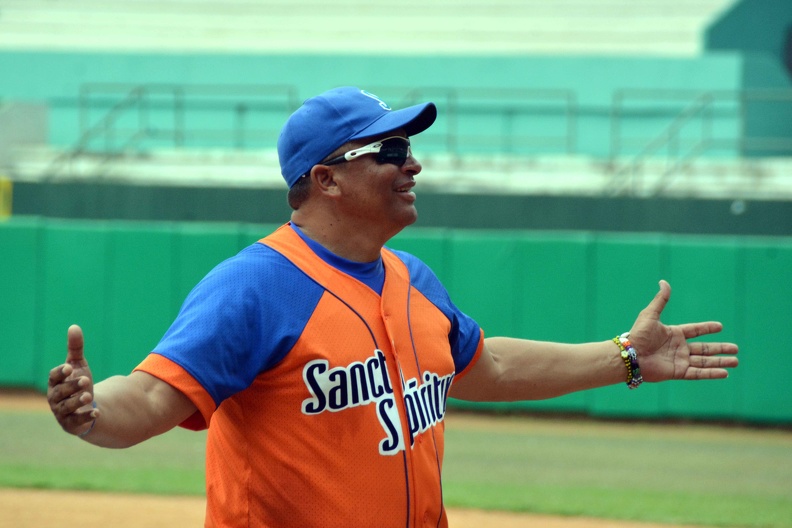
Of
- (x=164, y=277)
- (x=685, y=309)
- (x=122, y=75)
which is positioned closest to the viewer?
(x=685, y=309)

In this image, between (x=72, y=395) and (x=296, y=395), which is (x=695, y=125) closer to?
(x=296, y=395)

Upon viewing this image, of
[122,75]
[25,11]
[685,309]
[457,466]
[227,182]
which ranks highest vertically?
[25,11]

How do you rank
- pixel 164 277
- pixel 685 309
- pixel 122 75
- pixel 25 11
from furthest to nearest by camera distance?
pixel 25 11, pixel 122 75, pixel 164 277, pixel 685 309

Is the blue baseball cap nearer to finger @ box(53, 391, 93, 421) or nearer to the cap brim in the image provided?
the cap brim

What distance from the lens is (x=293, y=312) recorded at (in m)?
2.35

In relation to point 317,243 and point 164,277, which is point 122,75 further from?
point 317,243

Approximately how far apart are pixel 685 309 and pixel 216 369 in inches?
335

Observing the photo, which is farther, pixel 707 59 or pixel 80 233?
pixel 707 59

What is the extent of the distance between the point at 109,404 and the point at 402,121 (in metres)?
0.99

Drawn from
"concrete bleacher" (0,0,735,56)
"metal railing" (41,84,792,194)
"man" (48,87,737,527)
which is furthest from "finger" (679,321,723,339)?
"concrete bleacher" (0,0,735,56)

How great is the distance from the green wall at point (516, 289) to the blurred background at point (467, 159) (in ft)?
0.07

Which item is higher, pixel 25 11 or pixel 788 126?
pixel 25 11

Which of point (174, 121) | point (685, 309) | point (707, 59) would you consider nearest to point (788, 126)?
point (707, 59)

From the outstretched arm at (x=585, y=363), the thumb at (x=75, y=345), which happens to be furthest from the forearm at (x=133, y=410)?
the outstretched arm at (x=585, y=363)
